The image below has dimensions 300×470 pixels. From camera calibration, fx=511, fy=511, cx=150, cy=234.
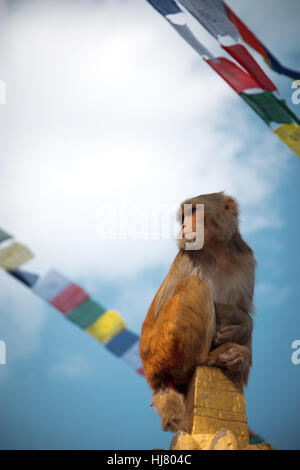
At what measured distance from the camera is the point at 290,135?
12.3 ft

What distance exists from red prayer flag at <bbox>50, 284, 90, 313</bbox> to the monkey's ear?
1515 mm

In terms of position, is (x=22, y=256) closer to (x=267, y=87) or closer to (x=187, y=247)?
(x=187, y=247)

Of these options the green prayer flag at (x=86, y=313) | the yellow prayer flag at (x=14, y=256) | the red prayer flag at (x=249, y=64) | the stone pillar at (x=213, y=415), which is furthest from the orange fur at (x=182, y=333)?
the red prayer flag at (x=249, y=64)

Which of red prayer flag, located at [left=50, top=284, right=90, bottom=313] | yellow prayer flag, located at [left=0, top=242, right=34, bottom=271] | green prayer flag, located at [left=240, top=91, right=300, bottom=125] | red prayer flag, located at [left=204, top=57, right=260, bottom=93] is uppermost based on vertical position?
red prayer flag, located at [left=204, top=57, right=260, bottom=93]

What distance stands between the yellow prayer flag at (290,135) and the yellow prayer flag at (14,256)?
214 centimetres

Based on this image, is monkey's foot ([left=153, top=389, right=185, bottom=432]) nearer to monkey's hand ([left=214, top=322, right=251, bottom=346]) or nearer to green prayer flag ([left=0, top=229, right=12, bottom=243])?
monkey's hand ([left=214, top=322, right=251, bottom=346])

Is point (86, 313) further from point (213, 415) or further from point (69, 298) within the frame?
point (213, 415)

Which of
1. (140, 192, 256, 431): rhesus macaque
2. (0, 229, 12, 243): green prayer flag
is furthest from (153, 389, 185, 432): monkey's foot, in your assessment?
(0, 229, 12, 243): green prayer flag

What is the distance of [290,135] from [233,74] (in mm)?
697

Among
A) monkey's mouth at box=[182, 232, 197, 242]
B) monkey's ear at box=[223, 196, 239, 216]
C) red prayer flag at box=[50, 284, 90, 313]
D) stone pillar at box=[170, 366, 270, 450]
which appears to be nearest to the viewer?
stone pillar at box=[170, 366, 270, 450]

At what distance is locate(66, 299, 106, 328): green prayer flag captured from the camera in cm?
427

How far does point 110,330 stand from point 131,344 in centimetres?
23

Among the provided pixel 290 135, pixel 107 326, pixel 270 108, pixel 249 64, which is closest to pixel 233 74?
pixel 249 64

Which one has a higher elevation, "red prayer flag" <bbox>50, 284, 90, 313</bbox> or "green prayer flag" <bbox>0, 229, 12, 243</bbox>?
"green prayer flag" <bbox>0, 229, 12, 243</bbox>
